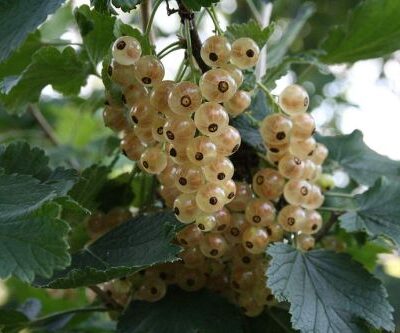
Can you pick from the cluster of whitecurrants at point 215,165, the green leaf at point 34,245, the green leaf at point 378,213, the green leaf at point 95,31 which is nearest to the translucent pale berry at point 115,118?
the cluster of whitecurrants at point 215,165

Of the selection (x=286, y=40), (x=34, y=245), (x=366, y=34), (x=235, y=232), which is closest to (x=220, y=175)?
(x=235, y=232)

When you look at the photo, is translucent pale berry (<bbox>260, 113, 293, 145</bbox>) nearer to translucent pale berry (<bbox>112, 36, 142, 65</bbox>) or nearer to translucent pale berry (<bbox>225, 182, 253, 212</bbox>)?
translucent pale berry (<bbox>225, 182, 253, 212</bbox>)

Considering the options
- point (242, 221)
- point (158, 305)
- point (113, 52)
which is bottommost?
point (158, 305)

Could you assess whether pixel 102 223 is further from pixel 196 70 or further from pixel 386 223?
pixel 386 223

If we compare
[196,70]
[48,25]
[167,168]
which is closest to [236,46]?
[196,70]

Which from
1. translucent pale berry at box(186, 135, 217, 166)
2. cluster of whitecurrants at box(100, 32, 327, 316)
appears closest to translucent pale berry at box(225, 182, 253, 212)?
cluster of whitecurrants at box(100, 32, 327, 316)

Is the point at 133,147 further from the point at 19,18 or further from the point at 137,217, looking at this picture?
the point at 19,18
